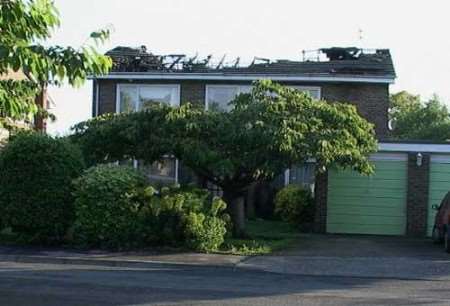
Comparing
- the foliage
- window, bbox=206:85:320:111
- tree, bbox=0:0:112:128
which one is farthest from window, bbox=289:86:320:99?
tree, bbox=0:0:112:128

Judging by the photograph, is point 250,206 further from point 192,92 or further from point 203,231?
point 203,231

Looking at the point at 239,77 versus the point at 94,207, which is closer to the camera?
the point at 94,207

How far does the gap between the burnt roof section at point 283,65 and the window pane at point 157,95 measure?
28.4 inches

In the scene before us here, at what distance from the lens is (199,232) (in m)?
17.3

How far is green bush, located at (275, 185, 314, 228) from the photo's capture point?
2506cm

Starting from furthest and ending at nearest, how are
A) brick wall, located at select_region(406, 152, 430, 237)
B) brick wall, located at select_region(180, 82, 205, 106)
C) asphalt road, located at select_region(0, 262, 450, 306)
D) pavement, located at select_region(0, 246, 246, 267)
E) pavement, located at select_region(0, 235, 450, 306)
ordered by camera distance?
brick wall, located at select_region(180, 82, 205, 106) → brick wall, located at select_region(406, 152, 430, 237) → pavement, located at select_region(0, 246, 246, 267) → pavement, located at select_region(0, 235, 450, 306) → asphalt road, located at select_region(0, 262, 450, 306)

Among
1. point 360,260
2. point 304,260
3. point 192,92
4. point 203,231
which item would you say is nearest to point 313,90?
point 192,92

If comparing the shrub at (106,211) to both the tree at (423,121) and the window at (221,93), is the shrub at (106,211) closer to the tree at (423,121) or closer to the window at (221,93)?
the window at (221,93)

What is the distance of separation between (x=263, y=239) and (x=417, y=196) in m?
5.59

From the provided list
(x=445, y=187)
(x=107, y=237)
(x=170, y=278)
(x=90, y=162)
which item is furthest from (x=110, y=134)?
(x=445, y=187)

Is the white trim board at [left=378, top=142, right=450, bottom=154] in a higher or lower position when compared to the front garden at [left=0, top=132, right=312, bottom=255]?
higher

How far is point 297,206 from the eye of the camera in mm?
25062

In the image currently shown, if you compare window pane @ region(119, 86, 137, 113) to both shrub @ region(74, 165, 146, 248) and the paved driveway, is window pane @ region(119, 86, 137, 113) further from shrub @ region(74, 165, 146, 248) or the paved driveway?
shrub @ region(74, 165, 146, 248)

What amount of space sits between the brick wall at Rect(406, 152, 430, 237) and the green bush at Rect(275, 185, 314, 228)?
3.43 metres
